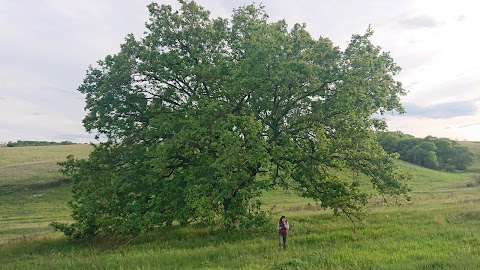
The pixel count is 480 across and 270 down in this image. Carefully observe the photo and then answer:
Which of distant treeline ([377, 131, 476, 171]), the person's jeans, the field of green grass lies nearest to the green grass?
the field of green grass

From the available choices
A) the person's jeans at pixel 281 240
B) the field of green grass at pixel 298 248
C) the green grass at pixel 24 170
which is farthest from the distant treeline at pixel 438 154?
the person's jeans at pixel 281 240

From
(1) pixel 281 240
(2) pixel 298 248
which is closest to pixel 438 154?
(1) pixel 281 240

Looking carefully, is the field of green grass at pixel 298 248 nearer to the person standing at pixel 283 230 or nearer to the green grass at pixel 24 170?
the person standing at pixel 283 230

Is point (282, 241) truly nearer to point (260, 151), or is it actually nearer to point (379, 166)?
point (260, 151)

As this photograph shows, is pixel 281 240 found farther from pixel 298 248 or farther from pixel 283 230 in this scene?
pixel 298 248

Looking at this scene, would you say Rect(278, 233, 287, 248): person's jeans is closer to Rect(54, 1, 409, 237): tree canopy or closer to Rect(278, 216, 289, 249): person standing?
Rect(278, 216, 289, 249): person standing

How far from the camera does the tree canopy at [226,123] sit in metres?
16.7

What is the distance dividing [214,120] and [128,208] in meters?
6.03

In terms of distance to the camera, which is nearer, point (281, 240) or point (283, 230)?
point (283, 230)

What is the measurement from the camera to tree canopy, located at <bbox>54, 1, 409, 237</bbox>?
1672 cm

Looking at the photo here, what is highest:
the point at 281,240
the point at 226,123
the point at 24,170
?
the point at 226,123

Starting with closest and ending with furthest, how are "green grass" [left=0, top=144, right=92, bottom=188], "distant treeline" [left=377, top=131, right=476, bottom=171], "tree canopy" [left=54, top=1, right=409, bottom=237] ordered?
"tree canopy" [left=54, top=1, right=409, bottom=237]
"green grass" [left=0, top=144, right=92, bottom=188]
"distant treeline" [left=377, top=131, right=476, bottom=171]

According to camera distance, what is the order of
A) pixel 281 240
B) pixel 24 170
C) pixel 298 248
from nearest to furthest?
pixel 298 248
pixel 281 240
pixel 24 170

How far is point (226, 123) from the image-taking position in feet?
53.6
